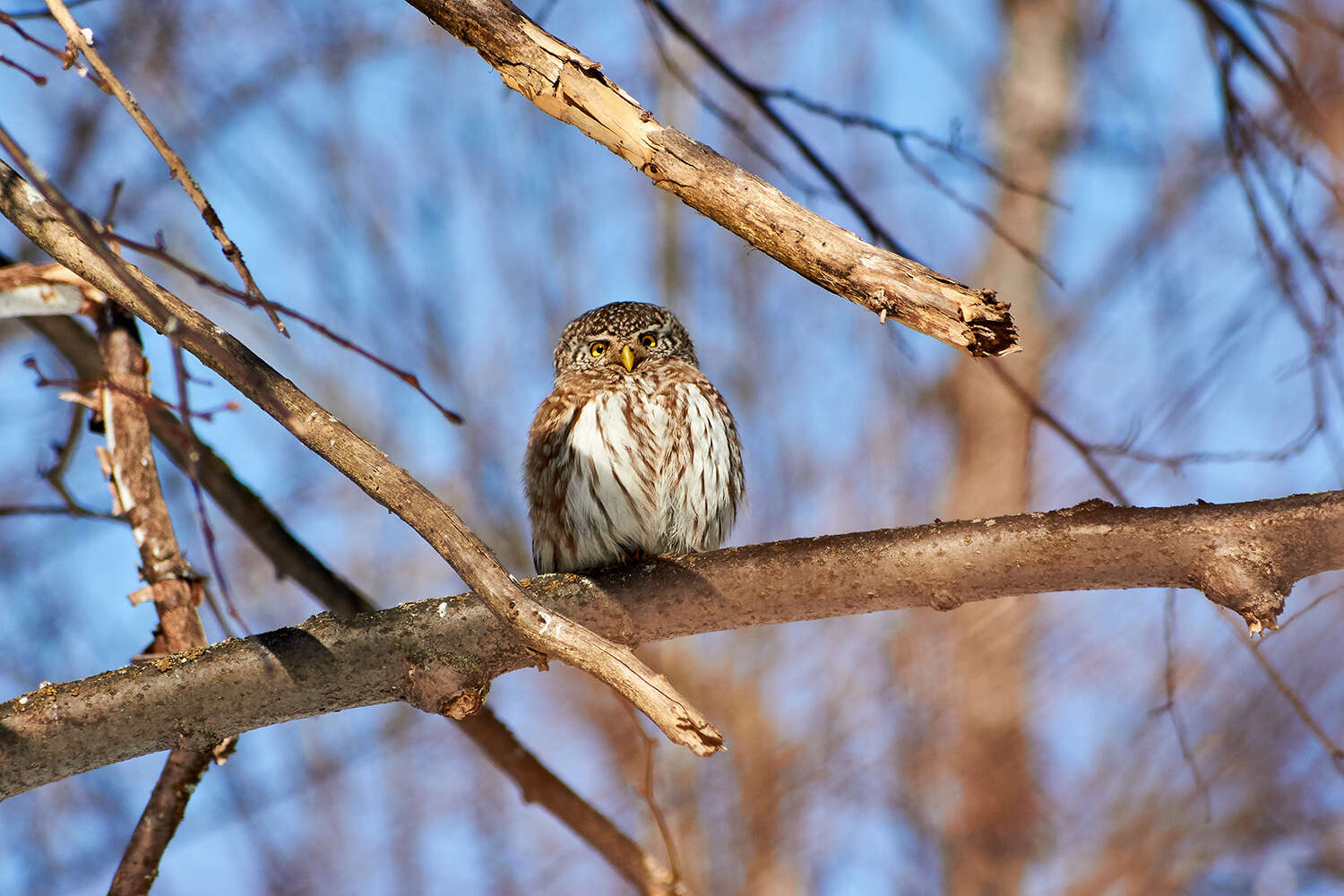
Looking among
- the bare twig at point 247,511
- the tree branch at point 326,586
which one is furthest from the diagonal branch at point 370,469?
the bare twig at point 247,511

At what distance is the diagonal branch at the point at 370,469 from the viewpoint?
53.7 inches

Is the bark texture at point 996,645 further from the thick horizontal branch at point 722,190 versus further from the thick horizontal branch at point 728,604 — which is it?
the thick horizontal branch at point 722,190

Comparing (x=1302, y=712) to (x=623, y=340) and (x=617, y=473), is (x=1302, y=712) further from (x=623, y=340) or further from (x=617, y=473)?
(x=623, y=340)

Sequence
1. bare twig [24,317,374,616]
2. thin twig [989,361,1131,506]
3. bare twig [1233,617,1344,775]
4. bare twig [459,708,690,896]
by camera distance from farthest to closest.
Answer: bare twig [24,317,374,616]
bare twig [459,708,690,896]
thin twig [989,361,1131,506]
bare twig [1233,617,1344,775]

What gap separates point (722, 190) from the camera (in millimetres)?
1814

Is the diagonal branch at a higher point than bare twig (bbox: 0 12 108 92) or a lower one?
lower

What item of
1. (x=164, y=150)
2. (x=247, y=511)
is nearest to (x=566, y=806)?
(x=247, y=511)

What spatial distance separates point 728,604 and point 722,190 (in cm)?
96

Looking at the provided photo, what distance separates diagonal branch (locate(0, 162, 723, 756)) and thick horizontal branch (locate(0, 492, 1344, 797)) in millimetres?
635

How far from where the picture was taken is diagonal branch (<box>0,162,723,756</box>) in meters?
1.36

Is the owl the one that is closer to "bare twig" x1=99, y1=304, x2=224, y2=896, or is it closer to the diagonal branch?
"bare twig" x1=99, y1=304, x2=224, y2=896

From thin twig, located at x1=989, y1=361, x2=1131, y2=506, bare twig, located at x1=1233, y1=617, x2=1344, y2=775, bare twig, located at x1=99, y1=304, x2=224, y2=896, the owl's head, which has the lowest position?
bare twig, located at x1=1233, y1=617, x2=1344, y2=775

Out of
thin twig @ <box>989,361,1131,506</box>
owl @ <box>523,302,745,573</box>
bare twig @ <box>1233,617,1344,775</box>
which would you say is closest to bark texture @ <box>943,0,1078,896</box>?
owl @ <box>523,302,745,573</box>

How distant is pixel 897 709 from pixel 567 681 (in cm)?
240
